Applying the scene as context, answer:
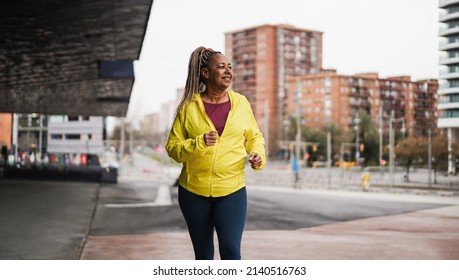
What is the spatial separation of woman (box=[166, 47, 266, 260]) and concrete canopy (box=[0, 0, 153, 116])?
3.31 meters

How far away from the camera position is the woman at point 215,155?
247 centimetres

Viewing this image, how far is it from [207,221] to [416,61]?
327 centimetres

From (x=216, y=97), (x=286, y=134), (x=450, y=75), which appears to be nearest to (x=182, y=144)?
(x=216, y=97)

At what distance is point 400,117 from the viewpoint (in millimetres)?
6090

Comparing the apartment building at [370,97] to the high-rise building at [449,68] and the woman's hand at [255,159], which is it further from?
the woman's hand at [255,159]

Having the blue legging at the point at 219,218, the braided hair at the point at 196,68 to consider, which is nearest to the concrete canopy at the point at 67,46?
the braided hair at the point at 196,68

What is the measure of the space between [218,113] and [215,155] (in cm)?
16

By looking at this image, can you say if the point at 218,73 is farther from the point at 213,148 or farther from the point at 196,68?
the point at 213,148

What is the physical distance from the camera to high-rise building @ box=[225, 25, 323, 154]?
602cm

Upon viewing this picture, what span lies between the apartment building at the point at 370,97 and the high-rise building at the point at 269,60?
13 centimetres

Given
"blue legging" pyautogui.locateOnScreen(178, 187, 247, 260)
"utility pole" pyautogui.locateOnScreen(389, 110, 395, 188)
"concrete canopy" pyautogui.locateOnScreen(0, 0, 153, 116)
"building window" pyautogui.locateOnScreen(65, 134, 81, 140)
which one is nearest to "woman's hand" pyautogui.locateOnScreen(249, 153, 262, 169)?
"blue legging" pyautogui.locateOnScreen(178, 187, 247, 260)

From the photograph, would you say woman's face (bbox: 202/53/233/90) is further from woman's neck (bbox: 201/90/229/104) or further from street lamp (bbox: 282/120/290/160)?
street lamp (bbox: 282/120/290/160)

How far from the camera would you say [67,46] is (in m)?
8.45
